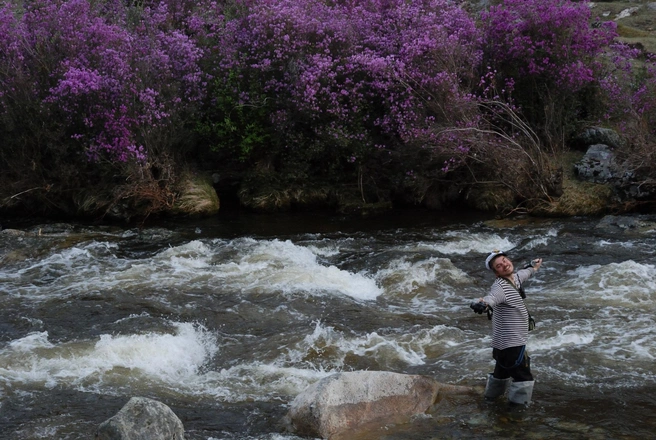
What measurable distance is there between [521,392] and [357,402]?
174cm

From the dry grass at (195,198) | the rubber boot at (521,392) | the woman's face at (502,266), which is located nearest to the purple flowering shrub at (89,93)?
the dry grass at (195,198)

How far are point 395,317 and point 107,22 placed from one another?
1460 centimetres

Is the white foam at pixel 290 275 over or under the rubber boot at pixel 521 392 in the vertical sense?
under

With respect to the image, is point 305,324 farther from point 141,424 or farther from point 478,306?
point 141,424

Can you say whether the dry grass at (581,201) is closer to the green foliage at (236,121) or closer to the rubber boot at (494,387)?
the green foliage at (236,121)

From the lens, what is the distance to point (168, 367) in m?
8.57

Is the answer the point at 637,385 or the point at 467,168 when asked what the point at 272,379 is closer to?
the point at 637,385

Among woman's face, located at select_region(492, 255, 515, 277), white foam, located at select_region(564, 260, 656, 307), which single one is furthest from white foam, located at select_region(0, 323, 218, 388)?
white foam, located at select_region(564, 260, 656, 307)

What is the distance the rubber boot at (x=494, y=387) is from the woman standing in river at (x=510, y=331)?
0.10 m

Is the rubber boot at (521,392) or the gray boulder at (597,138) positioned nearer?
the rubber boot at (521,392)

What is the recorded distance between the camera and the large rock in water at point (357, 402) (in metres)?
6.70

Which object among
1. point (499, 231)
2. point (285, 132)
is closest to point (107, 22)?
point (285, 132)

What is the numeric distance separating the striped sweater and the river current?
75cm

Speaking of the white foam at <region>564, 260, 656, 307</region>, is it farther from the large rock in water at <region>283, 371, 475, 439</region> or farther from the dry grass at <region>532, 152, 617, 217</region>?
the dry grass at <region>532, 152, 617, 217</region>
